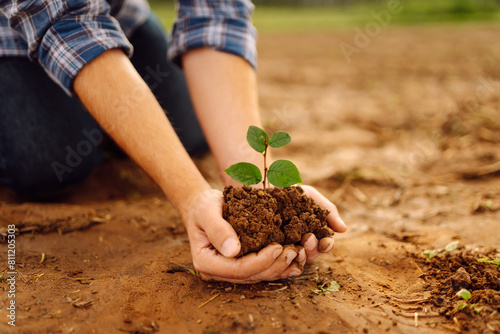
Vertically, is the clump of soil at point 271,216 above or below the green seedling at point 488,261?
above

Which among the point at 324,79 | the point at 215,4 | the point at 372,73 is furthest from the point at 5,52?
the point at 372,73

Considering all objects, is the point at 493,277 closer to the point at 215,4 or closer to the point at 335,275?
the point at 335,275

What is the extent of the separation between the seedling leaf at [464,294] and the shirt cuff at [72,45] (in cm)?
149

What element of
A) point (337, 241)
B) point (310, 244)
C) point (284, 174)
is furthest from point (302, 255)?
point (337, 241)

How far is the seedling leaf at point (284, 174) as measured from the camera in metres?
1.33

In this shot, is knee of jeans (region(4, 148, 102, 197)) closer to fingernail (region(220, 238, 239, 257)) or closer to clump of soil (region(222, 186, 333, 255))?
clump of soil (region(222, 186, 333, 255))

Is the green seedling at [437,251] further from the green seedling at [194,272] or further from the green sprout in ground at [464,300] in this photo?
the green seedling at [194,272]

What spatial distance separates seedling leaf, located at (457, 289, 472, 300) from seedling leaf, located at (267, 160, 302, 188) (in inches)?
24.4

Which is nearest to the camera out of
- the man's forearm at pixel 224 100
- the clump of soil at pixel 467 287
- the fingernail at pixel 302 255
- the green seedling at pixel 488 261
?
the clump of soil at pixel 467 287

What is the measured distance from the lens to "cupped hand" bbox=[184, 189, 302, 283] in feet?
4.16

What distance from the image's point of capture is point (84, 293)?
53.6 inches

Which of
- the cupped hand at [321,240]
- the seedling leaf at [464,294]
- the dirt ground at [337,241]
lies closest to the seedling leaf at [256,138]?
the cupped hand at [321,240]

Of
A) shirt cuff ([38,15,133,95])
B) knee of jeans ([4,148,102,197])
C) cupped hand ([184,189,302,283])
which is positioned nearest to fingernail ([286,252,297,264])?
cupped hand ([184,189,302,283])

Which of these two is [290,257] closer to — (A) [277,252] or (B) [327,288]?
(A) [277,252]
